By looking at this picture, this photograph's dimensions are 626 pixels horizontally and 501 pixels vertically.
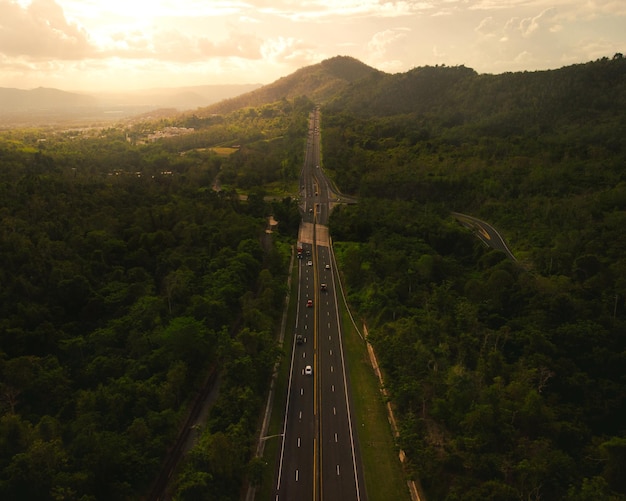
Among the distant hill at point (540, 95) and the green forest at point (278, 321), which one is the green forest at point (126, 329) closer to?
the green forest at point (278, 321)

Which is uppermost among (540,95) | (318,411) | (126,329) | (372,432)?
(540,95)

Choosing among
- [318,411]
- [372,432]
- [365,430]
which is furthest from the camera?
[318,411]

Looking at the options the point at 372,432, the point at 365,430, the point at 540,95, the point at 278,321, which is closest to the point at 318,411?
the point at 365,430

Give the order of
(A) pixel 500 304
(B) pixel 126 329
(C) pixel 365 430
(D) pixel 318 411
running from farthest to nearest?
(A) pixel 500 304, (B) pixel 126 329, (D) pixel 318 411, (C) pixel 365 430

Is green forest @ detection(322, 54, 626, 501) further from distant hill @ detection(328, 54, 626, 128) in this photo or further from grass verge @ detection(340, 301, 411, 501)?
distant hill @ detection(328, 54, 626, 128)

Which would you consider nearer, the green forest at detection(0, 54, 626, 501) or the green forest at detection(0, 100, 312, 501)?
the green forest at detection(0, 100, 312, 501)

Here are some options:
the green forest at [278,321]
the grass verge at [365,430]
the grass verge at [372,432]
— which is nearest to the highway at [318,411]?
the grass verge at [365,430]

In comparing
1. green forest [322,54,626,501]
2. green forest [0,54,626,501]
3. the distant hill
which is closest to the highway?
green forest [0,54,626,501]

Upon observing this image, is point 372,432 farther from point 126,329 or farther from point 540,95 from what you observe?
point 540,95
